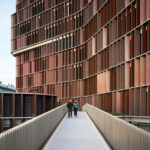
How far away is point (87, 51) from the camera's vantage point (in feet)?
184

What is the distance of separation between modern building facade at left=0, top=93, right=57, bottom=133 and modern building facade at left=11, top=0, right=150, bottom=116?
8206 millimetres

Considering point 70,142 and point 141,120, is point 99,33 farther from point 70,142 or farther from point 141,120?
point 70,142

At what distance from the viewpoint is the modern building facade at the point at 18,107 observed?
47281 millimetres

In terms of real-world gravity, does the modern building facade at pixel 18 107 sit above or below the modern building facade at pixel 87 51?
below

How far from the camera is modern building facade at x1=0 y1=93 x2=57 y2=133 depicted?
155 ft

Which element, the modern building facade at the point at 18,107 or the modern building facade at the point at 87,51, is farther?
the modern building facade at the point at 18,107

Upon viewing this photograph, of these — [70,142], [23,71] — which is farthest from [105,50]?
[23,71]

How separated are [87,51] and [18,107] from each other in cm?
1485

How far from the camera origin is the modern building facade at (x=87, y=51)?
3005cm

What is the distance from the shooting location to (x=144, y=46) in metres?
27.9

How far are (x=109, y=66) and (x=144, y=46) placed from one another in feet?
41.7

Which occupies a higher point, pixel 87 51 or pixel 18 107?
pixel 87 51

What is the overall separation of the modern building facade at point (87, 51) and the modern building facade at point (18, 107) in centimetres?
821

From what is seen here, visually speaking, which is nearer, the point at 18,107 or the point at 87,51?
the point at 18,107
